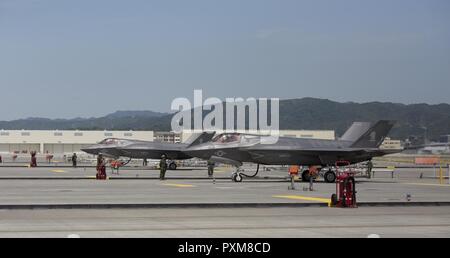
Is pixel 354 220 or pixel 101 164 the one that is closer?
pixel 354 220

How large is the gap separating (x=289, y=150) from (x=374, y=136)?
625 centimetres

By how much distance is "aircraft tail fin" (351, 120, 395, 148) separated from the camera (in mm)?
46000

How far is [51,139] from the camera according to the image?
512 ft

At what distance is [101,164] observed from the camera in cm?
4366

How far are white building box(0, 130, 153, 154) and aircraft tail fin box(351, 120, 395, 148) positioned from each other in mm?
110976

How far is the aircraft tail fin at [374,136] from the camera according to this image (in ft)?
151

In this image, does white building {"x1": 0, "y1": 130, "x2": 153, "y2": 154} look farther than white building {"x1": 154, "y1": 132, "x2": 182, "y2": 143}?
No

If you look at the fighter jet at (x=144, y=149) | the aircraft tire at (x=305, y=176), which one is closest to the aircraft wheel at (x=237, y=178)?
the aircraft tire at (x=305, y=176)

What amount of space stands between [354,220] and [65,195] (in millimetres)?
12678

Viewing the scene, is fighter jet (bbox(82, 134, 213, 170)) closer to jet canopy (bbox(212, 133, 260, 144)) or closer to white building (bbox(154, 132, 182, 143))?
jet canopy (bbox(212, 133, 260, 144))

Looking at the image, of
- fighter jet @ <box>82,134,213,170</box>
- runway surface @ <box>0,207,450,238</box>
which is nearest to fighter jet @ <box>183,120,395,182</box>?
runway surface @ <box>0,207,450,238</box>

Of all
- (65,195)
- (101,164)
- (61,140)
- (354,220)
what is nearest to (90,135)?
(61,140)
